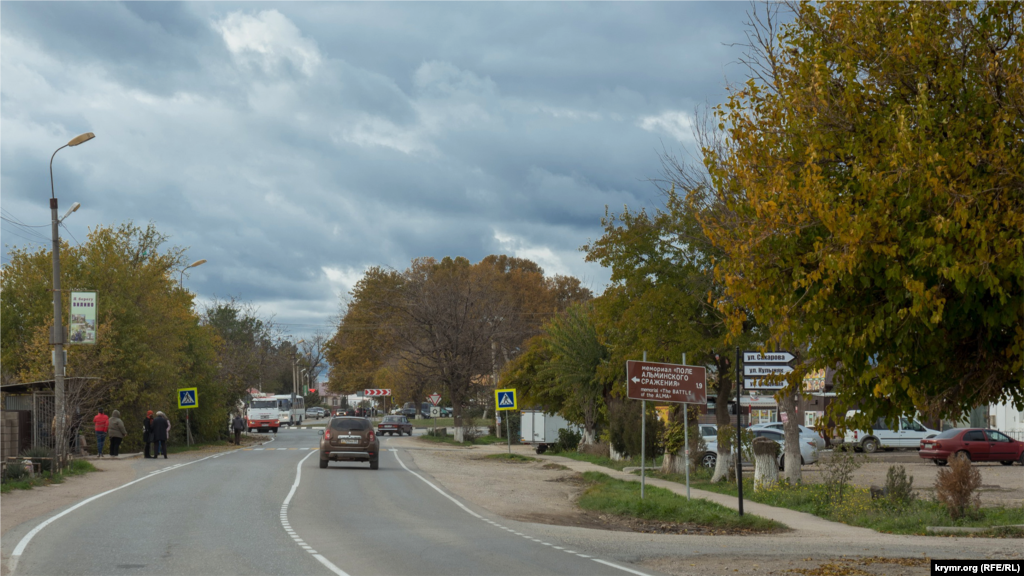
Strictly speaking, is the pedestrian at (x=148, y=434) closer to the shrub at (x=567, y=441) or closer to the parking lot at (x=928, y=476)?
the shrub at (x=567, y=441)

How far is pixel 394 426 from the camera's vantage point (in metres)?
62.7

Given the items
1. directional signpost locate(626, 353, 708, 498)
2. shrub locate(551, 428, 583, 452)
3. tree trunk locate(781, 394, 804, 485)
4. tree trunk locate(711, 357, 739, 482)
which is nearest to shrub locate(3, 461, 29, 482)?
directional signpost locate(626, 353, 708, 498)

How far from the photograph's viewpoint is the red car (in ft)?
121

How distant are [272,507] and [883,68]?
13.1m

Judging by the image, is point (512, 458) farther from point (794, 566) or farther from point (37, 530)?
point (794, 566)

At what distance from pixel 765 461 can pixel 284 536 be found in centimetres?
1247

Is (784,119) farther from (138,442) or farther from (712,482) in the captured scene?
Result: (138,442)

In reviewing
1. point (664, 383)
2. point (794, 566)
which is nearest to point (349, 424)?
point (664, 383)

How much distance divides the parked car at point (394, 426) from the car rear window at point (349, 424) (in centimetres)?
3439

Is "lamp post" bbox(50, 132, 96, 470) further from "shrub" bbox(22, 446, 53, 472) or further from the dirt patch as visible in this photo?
the dirt patch

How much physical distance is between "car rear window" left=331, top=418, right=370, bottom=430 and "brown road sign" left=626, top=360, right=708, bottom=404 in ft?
41.6

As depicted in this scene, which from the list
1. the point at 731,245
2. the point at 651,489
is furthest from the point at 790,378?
the point at 651,489

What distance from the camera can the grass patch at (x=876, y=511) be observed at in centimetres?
1587

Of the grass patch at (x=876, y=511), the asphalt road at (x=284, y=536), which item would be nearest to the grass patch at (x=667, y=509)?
the grass patch at (x=876, y=511)
